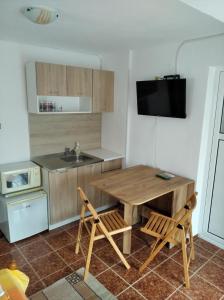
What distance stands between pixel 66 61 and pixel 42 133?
3.68 feet

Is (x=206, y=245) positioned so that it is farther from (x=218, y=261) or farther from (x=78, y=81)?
(x=78, y=81)

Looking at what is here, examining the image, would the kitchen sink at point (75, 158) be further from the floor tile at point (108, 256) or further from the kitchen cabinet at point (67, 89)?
the floor tile at point (108, 256)

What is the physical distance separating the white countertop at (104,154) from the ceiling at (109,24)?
153 cm

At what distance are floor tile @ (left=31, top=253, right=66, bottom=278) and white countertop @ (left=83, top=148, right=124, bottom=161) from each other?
1434mm

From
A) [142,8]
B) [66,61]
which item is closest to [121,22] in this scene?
[142,8]

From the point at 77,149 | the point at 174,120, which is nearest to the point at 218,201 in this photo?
the point at 174,120

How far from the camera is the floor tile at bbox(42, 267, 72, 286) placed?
2199mm

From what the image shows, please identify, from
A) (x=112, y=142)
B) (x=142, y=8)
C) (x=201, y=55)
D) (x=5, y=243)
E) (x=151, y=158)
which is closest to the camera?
(x=142, y=8)

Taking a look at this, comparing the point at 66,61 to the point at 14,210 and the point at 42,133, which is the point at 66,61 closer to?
the point at 42,133

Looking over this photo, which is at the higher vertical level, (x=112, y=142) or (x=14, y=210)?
(x=112, y=142)

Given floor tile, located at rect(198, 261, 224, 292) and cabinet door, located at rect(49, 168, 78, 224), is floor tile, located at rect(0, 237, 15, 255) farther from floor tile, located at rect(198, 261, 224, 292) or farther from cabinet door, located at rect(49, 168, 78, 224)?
floor tile, located at rect(198, 261, 224, 292)

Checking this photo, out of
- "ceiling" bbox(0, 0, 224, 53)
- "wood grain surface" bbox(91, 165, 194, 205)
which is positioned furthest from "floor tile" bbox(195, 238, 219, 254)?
"ceiling" bbox(0, 0, 224, 53)

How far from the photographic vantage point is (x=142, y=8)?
1740 mm

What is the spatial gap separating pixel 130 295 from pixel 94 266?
19.5 inches
